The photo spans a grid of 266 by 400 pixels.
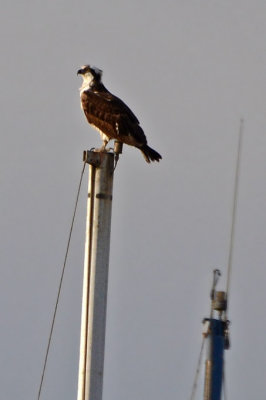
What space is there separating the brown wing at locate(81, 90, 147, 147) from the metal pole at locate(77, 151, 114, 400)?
6.83 metres

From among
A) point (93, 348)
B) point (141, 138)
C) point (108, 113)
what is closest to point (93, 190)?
point (93, 348)

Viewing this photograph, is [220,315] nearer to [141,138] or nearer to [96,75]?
[141,138]

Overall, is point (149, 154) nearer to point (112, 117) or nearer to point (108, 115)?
point (112, 117)

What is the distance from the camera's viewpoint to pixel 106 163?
14664 mm

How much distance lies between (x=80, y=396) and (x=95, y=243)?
1540 mm

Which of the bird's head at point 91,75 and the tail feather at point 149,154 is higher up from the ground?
the bird's head at point 91,75

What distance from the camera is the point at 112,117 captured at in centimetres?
2267

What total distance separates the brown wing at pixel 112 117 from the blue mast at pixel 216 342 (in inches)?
124

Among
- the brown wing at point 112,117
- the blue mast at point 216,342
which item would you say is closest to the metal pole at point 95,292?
the blue mast at point 216,342

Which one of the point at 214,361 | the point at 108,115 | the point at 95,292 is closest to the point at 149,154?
the point at 108,115

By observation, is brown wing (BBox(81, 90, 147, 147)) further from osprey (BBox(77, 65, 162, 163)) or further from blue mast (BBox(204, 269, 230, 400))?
blue mast (BBox(204, 269, 230, 400))

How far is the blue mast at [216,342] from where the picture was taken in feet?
61.4

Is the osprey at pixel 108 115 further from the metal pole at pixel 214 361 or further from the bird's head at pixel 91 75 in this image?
the metal pole at pixel 214 361

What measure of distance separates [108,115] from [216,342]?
5248 millimetres
